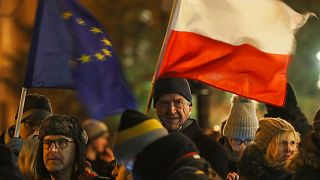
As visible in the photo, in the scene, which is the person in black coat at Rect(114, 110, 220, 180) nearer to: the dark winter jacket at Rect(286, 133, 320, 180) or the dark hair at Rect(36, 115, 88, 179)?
the dark winter jacket at Rect(286, 133, 320, 180)

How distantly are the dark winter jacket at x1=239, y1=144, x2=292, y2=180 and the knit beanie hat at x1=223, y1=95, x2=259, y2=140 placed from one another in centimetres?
181

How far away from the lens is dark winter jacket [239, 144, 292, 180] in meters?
9.21

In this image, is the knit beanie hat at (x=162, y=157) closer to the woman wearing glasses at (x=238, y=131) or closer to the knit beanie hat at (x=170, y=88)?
the knit beanie hat at (x=170, y=88)

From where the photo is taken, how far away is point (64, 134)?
895 cm

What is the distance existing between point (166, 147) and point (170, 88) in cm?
261

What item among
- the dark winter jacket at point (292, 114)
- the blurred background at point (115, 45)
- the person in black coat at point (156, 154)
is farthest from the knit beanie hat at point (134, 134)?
the blurred background at point (115, 45)

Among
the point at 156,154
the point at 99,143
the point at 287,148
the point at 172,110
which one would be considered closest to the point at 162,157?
the point at 156,154

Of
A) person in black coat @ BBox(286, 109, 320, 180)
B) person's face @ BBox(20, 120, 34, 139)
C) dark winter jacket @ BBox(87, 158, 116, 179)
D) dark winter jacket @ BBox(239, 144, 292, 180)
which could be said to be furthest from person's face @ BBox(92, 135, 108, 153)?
person in black coat @ BBox(286, 109, 320, 180)

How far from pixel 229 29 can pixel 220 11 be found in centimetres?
17

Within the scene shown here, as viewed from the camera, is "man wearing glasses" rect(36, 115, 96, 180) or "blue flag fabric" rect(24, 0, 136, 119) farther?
"blue flag fabric" rect(24, 0, 136, 119)

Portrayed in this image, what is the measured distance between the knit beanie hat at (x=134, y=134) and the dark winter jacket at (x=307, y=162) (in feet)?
3.71

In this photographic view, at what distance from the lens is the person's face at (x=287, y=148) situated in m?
9.52

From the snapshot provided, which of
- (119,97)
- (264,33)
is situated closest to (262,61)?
(264,33)

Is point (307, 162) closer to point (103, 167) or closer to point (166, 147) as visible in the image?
point (166, 147)
